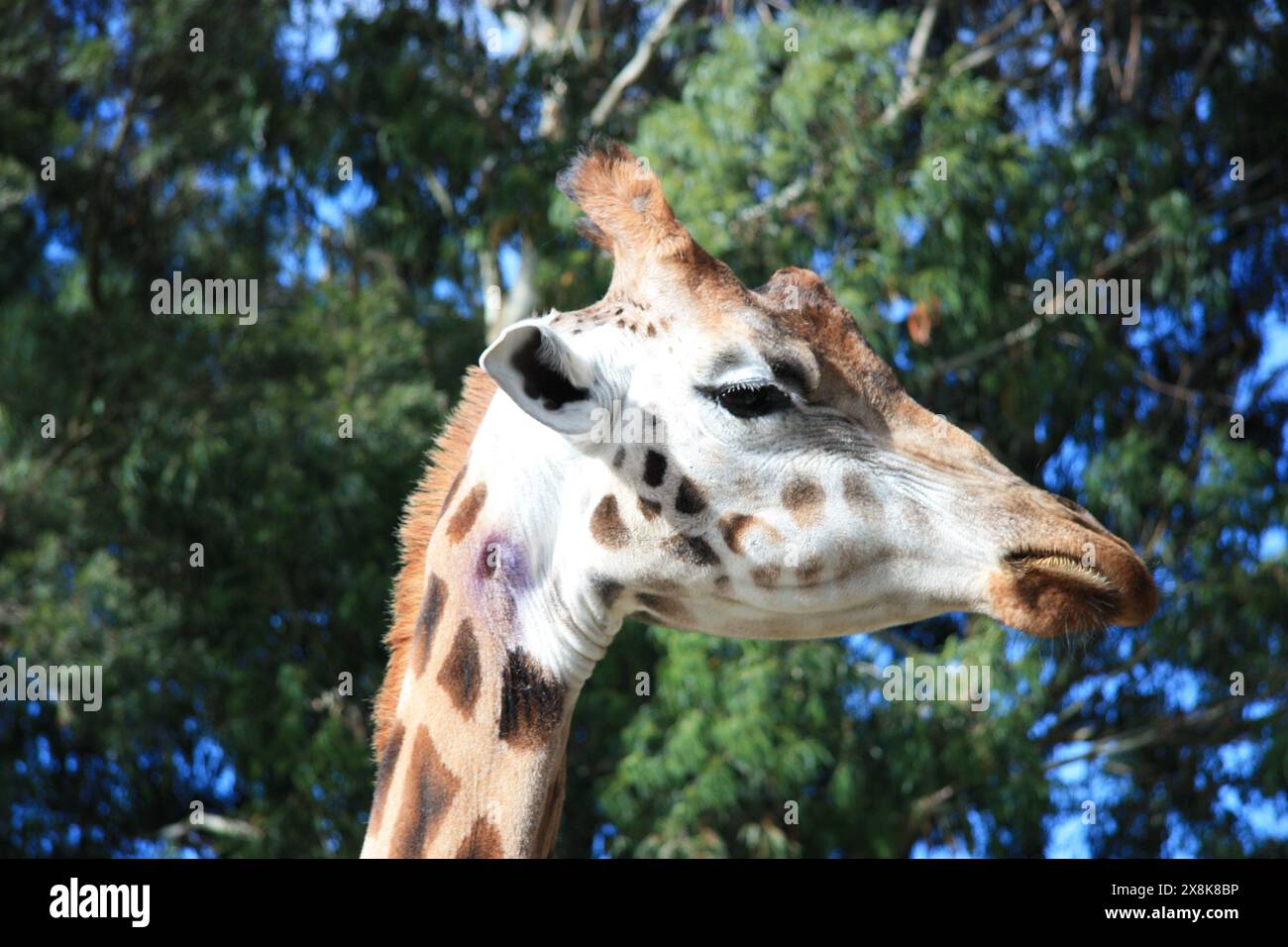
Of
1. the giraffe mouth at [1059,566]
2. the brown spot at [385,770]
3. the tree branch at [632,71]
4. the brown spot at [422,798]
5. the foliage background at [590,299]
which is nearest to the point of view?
the giraffe mouth at [1059,566]

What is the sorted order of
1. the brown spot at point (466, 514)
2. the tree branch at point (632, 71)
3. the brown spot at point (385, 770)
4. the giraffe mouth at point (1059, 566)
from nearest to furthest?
the giraffe mouth at point (1059, 566) → the brown spot at point (385, 770) → the brown spot at point (466, 514) → the tree branch at point (632, 71)

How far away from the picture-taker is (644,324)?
4.00 m

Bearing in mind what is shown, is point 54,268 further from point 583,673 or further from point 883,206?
point 583,673

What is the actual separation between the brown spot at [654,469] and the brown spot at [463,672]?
0.51m

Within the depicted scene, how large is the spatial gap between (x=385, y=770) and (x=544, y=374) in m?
0.94

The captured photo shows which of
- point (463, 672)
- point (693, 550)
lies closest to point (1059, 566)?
point (693, 550)

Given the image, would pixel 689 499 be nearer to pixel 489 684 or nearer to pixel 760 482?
pixel 760 482

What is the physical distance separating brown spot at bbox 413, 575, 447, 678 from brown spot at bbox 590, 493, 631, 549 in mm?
369

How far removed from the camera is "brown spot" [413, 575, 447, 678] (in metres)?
3.84

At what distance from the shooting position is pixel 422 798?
3684 mm

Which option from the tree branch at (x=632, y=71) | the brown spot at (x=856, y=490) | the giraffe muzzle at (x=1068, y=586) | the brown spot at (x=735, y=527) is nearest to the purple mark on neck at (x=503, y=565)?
the brown spot at (x=735, y=527)

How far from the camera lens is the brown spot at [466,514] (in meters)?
3.90

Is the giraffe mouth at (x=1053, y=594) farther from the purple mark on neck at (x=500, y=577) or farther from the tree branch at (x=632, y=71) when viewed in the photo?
the tree branch at (x=632, y=71)

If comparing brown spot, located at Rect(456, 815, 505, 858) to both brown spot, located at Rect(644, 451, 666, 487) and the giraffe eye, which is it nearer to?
brown spot, located at Rect(644, 451, 666, 487)
